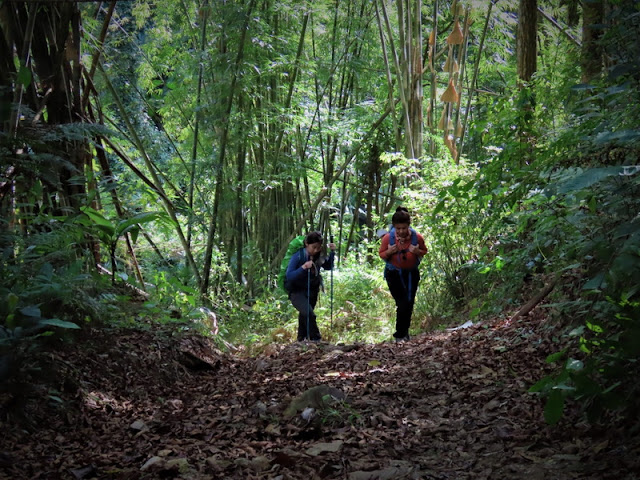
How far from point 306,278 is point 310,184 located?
594 centimetres

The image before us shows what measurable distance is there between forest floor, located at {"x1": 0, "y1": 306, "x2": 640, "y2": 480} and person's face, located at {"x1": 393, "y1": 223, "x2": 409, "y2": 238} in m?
1.20

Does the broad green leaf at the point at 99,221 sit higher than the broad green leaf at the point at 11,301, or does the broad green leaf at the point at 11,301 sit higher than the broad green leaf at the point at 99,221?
the broad green leaf at the point at 99,221

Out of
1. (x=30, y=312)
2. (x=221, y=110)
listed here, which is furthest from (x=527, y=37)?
(x=30, y=312)

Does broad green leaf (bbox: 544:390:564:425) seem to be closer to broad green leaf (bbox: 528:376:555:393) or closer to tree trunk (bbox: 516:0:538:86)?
broad green leaf (bbox: 528:376:555:393)

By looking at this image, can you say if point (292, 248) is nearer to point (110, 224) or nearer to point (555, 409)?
point (110, 224)

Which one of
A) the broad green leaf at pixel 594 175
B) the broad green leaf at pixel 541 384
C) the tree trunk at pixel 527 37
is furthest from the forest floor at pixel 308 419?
the tree trunk at pixel 527 37

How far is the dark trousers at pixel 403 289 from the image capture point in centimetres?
522

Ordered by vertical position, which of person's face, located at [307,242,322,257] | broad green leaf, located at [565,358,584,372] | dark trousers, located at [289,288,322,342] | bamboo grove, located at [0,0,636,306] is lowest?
dark trousers, located at [289,288,322,342]

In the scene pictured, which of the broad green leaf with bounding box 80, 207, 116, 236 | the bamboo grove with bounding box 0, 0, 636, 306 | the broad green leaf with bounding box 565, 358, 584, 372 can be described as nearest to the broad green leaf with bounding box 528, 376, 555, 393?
the broad green leaf with bounding box 565, 358, 584, 372

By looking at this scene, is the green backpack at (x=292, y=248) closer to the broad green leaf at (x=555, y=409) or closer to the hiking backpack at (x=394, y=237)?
the hiking backpack at (x=394, y=237)

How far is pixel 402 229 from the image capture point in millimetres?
5031

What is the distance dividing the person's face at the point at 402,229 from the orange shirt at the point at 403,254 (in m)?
0.04

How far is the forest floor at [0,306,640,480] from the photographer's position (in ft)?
6.82

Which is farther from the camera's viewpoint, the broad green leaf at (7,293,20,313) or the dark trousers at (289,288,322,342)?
the dark trousers at (289,288,322,342)
